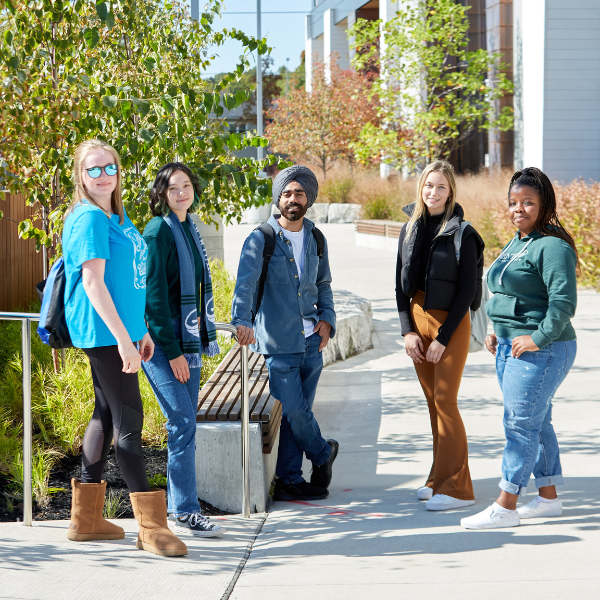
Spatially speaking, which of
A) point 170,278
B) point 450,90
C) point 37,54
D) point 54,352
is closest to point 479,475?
point 170,278

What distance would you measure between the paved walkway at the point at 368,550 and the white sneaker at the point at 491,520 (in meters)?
0.05

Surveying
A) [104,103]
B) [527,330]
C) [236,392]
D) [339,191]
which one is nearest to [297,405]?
[236,392]

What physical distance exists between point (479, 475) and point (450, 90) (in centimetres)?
1617

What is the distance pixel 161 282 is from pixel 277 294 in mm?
827

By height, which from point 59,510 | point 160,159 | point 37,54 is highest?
point 37,54

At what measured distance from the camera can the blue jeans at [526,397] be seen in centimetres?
373

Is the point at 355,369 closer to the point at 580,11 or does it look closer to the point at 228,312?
the point at 228,312

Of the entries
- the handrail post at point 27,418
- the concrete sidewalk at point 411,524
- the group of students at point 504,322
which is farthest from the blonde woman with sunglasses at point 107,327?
the group of students at point 504,322

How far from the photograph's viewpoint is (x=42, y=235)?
5.42m

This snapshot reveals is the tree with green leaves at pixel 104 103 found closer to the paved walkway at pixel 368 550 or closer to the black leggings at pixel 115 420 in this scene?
the black leggings at pixel 115 420

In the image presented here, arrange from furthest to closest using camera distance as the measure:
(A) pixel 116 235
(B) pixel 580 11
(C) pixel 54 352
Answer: (B) pixel 580 11 → (C) pixel 54 352 → (A) pixel 116 235

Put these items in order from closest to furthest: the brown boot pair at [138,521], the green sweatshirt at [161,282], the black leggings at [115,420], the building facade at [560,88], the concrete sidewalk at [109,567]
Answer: the concrete sidewalk at [109,567] < the black leggings at [115,420] < the brown boot pair at [138,521] < the green sweatshirt at [161,282] < the building facade at [560,88]

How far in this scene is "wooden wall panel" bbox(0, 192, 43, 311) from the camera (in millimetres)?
7853

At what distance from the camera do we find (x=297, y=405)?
14.0 ft
